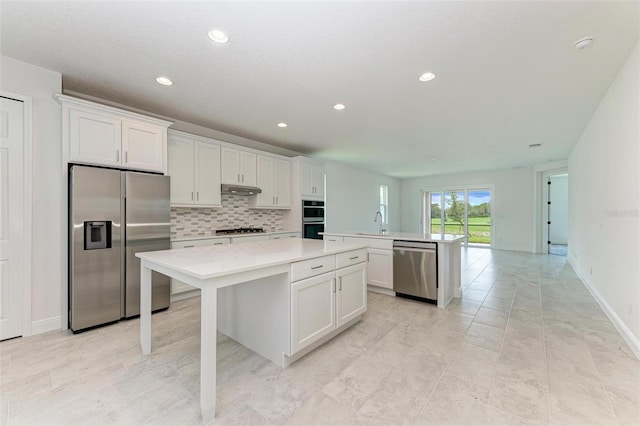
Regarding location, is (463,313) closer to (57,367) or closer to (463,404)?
(463,404)

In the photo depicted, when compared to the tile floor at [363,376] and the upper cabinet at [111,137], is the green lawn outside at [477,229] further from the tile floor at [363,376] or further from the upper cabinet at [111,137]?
the upper cabinet at [111,137]

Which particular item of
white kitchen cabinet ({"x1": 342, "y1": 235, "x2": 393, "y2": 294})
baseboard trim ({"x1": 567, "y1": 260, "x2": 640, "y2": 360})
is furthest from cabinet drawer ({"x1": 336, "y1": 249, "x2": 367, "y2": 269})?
baseboard trim ({"x1": 567, "y1": 260, "x2": 640, "y2": 360})

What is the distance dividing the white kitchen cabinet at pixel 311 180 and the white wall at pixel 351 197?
3.15 ft

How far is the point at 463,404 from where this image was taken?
1.59 meters

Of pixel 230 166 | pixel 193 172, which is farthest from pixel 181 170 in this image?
pixel 230 166

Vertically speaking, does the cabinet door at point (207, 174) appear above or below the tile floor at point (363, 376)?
above

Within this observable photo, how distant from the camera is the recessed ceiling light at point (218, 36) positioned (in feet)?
6.34

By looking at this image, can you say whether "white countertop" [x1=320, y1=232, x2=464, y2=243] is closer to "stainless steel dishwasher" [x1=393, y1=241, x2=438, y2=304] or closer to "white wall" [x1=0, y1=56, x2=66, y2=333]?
"stainless steel dishwasher" [x1=393, y1=241, x2=438, y2=304]

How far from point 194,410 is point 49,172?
2.63m

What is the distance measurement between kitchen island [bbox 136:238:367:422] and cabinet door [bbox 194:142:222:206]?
5.62ft

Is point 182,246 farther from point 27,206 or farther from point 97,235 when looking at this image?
point 27,206

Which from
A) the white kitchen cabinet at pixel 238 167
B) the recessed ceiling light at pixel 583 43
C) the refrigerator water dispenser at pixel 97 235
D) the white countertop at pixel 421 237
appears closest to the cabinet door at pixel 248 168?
the white kitchen cabinet at pixel 238 167

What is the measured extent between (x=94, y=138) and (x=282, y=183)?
2843mm

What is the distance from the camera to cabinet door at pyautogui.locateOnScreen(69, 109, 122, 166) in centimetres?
259
